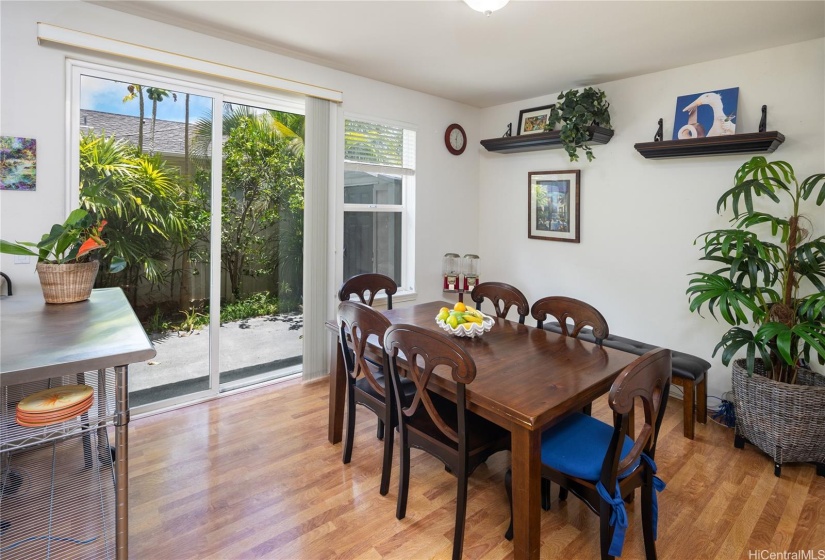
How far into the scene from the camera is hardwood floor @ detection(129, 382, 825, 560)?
1.81 meters

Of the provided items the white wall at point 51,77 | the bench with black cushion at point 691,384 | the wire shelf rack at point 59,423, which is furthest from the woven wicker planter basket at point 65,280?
the bench with black cushion at point 691,384

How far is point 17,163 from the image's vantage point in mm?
2344

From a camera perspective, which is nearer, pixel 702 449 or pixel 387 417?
pixel 387 417

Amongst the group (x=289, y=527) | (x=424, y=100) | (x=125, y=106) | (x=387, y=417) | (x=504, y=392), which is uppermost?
(x=424, y=100)

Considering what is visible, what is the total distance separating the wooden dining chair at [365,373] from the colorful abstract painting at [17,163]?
1.89 metres

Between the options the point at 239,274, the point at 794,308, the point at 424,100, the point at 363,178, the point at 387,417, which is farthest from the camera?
the point at 424,100

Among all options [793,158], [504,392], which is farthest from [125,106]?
[793,158]

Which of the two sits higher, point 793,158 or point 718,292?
point 793,158

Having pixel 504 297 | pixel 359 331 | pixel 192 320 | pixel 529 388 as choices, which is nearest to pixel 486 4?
pixel 504 297

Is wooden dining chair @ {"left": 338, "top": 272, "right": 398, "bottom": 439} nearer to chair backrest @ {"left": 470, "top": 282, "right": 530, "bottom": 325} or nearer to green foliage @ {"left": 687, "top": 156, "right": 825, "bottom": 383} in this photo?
chair backrest @ {"left": 470, "top": 282, "right": 530, "bottom": 325}

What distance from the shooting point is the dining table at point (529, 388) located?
4.83ft

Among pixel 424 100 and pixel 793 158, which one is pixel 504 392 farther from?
pixel 424 100

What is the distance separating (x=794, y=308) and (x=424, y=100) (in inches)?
130

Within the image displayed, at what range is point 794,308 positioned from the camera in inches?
98.2
